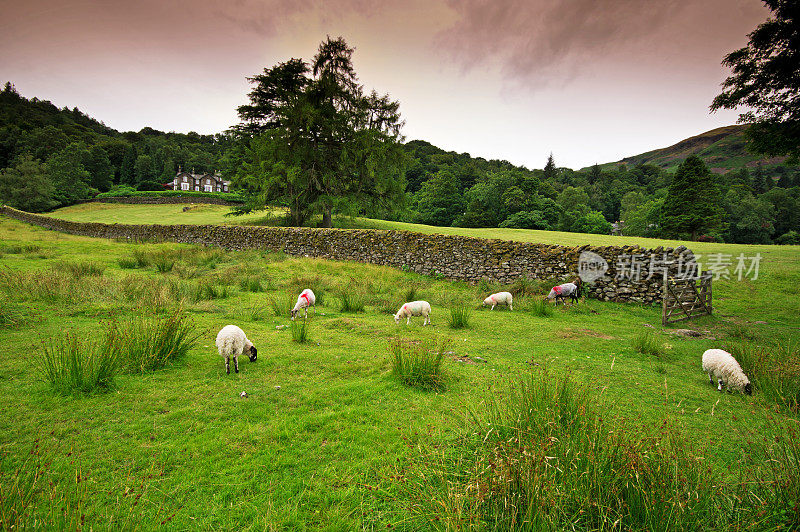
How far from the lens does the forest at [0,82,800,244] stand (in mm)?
45844

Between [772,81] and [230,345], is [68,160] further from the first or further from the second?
[772,81]

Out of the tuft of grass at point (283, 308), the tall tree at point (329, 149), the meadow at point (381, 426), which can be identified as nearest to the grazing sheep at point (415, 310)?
the meadow at point (381, 426)

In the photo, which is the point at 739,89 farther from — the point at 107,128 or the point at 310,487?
the point at 107,128

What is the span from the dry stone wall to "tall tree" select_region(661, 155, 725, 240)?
4352 cm

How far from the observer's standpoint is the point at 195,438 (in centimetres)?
341

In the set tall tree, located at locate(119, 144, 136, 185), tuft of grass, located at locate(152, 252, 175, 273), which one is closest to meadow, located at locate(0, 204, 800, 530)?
tuft of grass, located at locate(152, 252, 175, 273)

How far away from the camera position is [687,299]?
11000 mm

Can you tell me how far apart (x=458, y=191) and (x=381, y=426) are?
65902 mm

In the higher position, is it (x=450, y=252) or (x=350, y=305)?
(x=450, y=252)

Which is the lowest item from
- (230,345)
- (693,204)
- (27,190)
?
(230,345)

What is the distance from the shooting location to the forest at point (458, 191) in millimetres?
45844

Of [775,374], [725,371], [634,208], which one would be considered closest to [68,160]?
[725,371]

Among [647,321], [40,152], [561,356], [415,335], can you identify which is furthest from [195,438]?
[40,152]

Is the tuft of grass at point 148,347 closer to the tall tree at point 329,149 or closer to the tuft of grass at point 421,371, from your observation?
the tuft of grass at point 421,371
